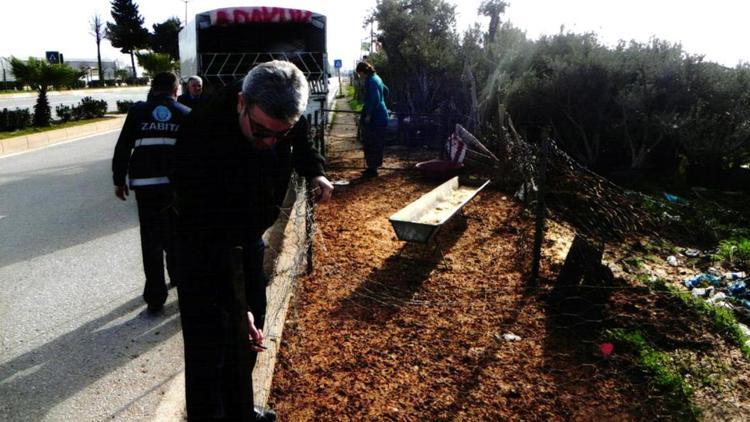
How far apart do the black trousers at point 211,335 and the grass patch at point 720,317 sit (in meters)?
3.38

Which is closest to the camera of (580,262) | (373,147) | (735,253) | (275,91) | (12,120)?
(275,91)

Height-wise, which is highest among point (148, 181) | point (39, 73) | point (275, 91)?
point (39, 73)

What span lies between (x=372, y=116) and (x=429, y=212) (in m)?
3.66

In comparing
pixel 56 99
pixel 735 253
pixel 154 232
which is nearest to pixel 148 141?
pixel 154 232

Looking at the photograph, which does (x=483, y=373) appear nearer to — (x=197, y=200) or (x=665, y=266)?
(x=197, y=200)

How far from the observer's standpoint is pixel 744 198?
799 centimetres

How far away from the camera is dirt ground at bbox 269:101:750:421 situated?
9.16 feet

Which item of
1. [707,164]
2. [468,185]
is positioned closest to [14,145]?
[468,185]

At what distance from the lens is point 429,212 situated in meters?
5.77

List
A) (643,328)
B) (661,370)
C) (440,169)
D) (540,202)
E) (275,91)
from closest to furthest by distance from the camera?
1. (275,91)
2. (661,370)
3. (643,328)
4. (540,202)
5. (440,169)

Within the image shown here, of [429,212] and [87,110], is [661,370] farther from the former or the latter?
[87,110]

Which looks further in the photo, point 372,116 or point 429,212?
→ point 372,116

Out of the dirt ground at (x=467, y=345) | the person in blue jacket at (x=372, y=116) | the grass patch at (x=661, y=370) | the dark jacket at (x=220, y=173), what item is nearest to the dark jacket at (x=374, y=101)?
the person in blue jacket at (x=372, y=116)

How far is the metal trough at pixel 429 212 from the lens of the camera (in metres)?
4.58
